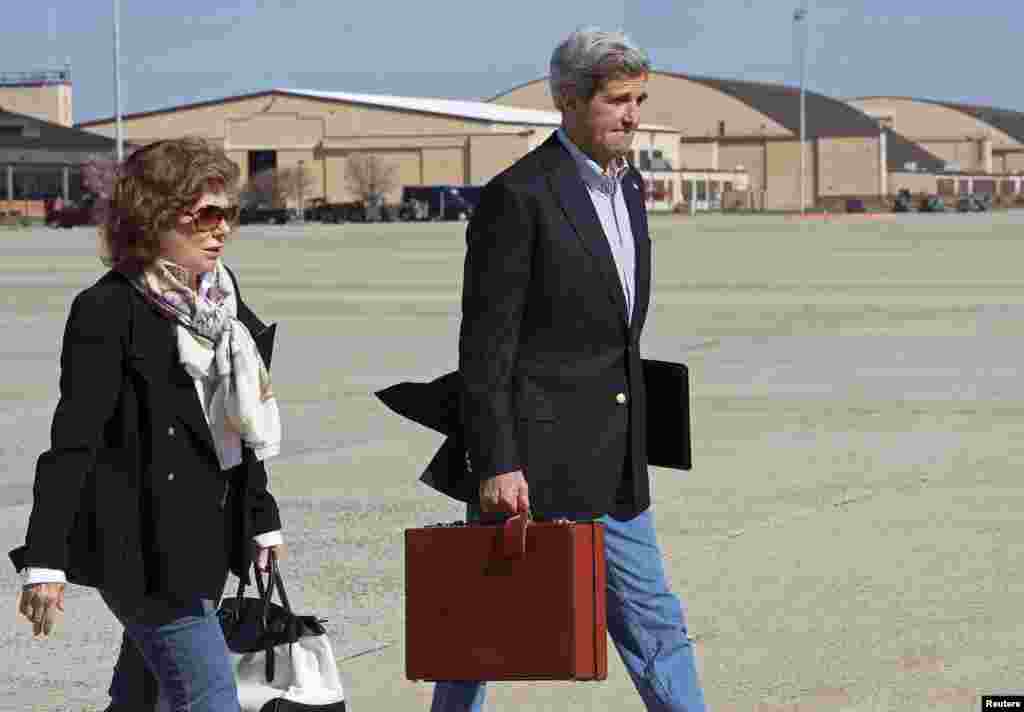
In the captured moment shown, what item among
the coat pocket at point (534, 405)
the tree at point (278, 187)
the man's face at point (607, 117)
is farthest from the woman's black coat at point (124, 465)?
the tree at point (278, 187)

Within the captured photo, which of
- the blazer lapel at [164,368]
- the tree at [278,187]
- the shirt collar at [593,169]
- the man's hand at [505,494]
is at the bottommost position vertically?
the man's hand at [505,494]

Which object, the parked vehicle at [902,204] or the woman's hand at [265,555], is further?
the parked vehicle at [902,204]

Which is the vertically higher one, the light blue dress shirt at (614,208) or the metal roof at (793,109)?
the metal roof at (793,109)

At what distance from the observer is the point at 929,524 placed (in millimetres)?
9102

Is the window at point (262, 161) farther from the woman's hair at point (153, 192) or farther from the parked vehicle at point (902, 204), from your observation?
the woman's hair at point (153, 192)

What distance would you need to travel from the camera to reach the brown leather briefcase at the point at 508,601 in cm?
431

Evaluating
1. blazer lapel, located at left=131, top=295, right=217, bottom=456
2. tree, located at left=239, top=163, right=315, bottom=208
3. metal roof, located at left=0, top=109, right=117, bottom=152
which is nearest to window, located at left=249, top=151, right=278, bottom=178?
tree, located at left=239, top=163, right=315, bottom=208

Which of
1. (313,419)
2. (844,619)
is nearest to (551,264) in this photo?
(844,619)

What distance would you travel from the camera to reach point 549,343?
178 inches

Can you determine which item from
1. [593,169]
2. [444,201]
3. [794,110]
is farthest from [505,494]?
[794,110]

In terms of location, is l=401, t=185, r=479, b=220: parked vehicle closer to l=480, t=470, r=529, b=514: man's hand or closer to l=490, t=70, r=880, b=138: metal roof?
l=490, t=70, r=880, b=138: metal roof

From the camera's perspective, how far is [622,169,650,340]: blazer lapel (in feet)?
15.2

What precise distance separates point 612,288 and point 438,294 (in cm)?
2507

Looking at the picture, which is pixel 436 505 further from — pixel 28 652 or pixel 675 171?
pixel 675 171
